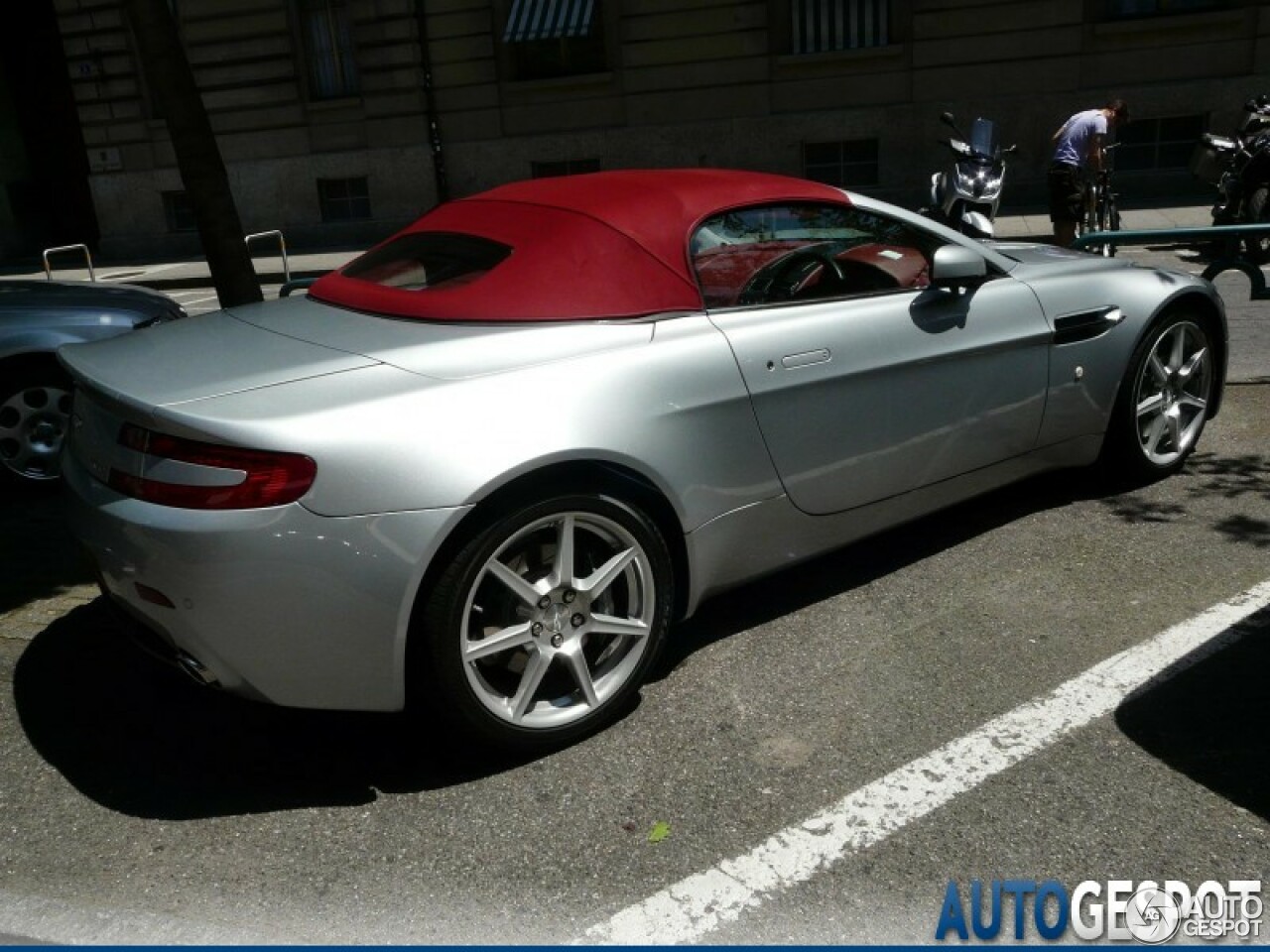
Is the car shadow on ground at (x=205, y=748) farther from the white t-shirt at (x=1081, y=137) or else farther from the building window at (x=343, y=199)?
the building window at (x=343, y=199)

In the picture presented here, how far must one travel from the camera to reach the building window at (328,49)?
18375 millimetres

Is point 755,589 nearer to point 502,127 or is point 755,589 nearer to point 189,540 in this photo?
point 189,540

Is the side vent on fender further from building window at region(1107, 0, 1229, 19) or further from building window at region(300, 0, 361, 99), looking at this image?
building window at region(300, 0, 361, 99)

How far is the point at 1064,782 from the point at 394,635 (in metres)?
1.73

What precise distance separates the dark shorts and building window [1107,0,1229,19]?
523 centimetres

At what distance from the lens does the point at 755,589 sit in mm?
4270

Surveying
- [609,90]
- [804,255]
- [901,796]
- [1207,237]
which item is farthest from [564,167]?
[901,796]

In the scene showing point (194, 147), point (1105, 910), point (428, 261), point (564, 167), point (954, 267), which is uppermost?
point (194, 147)

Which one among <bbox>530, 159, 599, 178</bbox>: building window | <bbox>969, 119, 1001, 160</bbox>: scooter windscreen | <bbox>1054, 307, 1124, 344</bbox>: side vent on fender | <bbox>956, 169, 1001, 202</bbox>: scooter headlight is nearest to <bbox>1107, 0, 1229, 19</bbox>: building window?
<bbox>969, 119, 1001, 160</bbox>: scooter windscreen

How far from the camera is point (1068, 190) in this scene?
1152 cm

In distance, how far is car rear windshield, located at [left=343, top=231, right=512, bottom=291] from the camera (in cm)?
358

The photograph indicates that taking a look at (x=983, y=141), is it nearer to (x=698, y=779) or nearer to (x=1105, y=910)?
(x=698, y=779)

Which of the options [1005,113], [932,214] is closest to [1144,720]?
[932,214]

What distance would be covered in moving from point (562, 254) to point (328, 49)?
1694 centimetres
